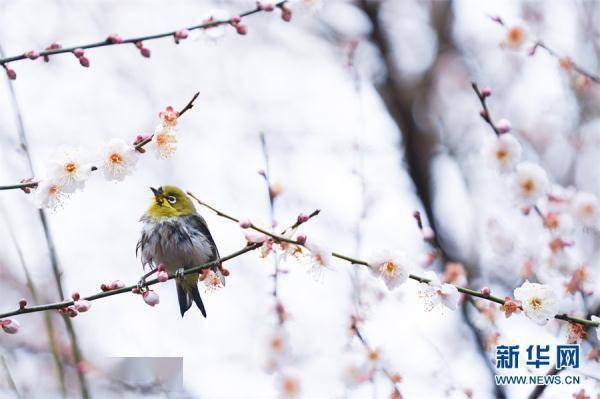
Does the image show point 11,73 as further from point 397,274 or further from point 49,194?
point 397,274

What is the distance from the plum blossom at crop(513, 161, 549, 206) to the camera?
2797mm

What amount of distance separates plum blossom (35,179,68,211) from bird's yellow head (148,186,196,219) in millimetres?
1428

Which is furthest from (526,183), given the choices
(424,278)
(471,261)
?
(471,261)

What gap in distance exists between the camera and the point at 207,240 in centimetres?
386

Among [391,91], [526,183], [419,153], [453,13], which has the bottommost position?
[526,183]

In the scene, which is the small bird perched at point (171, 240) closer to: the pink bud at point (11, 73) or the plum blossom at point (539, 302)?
the pink bud at point (11, 73)

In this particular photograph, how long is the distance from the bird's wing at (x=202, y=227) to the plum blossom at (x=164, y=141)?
140 cm

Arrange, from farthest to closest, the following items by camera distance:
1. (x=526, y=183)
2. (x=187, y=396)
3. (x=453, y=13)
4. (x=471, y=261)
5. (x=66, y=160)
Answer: (x=453, y=13)
(x=471, y=261)
(x=187, y=396)
(x=526, y=183)
(x=66, y=160)

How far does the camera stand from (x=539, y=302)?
2383mm

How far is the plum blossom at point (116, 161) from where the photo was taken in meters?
2.40

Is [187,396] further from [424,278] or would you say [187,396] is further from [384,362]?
[424,278]

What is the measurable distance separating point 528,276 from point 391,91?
3.48 m

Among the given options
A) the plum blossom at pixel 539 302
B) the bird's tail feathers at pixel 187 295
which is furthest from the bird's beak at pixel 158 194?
the plum blossom at pixel 539 302

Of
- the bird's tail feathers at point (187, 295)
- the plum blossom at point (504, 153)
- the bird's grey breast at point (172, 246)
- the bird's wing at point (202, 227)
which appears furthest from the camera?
the bird's wing at point (202, 227)
